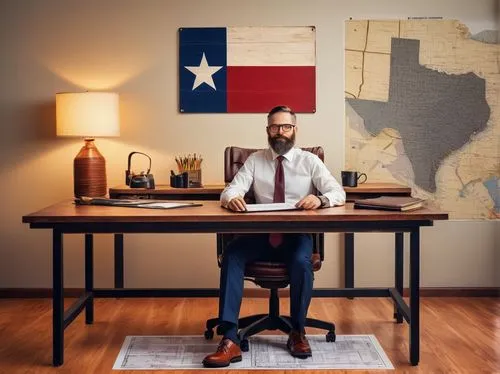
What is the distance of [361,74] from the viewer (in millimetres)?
4461

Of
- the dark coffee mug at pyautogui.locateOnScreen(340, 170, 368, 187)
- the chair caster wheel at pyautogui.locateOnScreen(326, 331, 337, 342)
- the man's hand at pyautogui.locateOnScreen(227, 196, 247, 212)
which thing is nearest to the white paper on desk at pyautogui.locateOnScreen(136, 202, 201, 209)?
the man's hand at pyautogui.locateOnScreen(227, 196, 247, 212)

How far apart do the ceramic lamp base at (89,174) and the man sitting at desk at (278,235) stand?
3.03 feet

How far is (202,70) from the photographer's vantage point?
4.44 metres

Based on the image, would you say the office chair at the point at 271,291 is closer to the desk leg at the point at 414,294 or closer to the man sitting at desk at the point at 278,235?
the man sitting at desk at the point at 278,235

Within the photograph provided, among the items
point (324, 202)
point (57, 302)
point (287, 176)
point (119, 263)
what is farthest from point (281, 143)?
point (119, 263)

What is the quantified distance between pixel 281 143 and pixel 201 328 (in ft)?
3.68

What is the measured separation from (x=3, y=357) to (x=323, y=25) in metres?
2.81

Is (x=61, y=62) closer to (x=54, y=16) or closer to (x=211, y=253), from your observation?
(x=54, y=16)

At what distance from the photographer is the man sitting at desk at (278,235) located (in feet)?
10.2

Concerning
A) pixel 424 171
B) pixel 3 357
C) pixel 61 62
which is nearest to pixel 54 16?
pixel 61 62

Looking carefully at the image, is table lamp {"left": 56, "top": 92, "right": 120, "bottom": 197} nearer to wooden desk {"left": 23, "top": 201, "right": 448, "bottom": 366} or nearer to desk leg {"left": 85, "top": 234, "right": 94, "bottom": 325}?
desk leg {"left": 85, "top": 234, "right": 94, "bottom": 325}

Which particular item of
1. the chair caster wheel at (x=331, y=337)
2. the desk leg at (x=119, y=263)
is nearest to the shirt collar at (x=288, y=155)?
the chair caster wheel at (x=331, y=337)

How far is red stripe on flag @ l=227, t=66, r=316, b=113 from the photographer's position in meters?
4.44

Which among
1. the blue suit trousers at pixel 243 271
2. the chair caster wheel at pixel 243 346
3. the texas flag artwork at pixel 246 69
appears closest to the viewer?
the blue suit trousers at pixel 243 271
